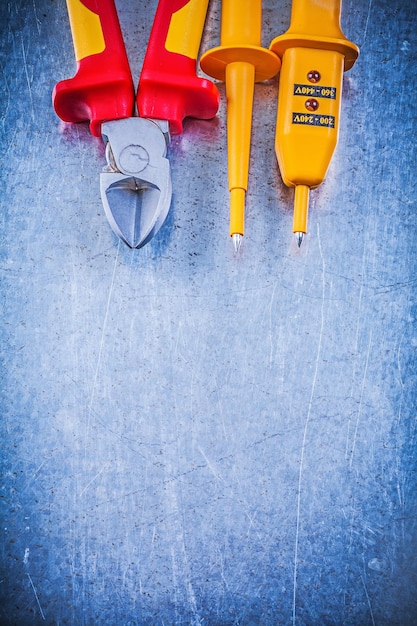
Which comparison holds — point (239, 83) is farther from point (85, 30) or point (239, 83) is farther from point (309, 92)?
point (85, 30)

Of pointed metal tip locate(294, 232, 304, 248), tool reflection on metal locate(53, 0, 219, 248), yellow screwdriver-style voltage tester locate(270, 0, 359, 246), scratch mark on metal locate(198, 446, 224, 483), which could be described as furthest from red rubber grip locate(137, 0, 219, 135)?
scratch mark on metal locate(198, 446, 224, 483)

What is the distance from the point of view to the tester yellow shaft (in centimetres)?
85

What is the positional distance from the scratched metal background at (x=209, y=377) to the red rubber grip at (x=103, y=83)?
0.25 ft

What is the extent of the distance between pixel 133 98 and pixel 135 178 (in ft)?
0.37

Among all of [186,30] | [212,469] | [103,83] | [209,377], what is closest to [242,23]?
[186,30]

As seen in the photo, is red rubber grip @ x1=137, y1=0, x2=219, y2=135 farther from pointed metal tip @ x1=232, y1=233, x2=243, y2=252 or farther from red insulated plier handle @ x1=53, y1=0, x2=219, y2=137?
pointed metal tip @ x1=232, y1=233, x2=243, y2=252

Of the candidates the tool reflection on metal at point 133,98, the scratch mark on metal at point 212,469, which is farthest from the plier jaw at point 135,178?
the scratch mark on metal at point 212,469

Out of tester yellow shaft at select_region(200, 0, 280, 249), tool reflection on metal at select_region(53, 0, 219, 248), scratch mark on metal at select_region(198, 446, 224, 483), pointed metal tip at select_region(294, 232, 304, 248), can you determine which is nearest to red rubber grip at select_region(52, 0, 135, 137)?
tool reflection on metal at select_region(53, 0, 219, 248)

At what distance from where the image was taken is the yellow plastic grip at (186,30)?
0.85m

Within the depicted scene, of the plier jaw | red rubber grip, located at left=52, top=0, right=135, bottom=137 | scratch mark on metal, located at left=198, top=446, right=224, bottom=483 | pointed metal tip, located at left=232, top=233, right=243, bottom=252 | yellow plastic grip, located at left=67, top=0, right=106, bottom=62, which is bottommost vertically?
scratch mark on metal, located at left=198, top=446, right=224, bottom=483

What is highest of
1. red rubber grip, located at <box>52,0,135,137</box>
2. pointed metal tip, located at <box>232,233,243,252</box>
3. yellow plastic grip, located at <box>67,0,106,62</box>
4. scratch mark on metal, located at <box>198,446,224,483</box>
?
yellow plastic grip, located at <box>67,0,106,62</box>

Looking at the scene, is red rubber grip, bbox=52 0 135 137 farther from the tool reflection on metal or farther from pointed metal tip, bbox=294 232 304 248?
pointed metal tip, bbox=294 232 304 248

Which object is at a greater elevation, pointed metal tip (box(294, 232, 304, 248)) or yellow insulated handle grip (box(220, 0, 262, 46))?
yellow insulated handle grip (box(220, 0, 262, 46))

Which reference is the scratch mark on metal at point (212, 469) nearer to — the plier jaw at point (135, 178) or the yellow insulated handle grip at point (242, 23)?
the plier jaw at point (135, 178)
